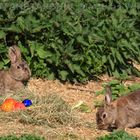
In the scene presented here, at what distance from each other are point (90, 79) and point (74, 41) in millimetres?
807

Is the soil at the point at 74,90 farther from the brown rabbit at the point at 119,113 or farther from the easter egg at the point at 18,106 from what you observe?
the easter egg at the point at 18,106

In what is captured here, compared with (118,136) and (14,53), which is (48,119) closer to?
(118,136)

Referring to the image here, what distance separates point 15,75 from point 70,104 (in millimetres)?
1145

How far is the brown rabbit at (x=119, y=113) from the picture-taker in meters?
8.27

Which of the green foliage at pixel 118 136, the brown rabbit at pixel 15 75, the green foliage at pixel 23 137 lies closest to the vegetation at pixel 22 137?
the green foliage at pixel 23 137

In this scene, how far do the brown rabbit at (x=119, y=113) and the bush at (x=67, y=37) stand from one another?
5.95ft

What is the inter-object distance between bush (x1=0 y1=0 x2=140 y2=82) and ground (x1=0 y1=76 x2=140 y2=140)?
159 mm

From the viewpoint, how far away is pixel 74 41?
10.2 m

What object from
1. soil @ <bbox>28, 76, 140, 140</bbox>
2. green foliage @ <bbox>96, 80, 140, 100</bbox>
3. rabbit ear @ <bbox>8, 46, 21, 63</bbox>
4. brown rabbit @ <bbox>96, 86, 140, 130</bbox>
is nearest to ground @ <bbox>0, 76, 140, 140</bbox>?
soil @ <bbox>28, 76, 140, 140</bbox>

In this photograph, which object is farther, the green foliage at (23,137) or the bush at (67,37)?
the bush at (67,37)

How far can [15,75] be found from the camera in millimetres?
9898

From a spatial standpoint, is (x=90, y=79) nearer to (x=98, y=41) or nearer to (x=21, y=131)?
(x=98, y=41)

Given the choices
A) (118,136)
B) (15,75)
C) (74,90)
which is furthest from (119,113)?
(15,75)

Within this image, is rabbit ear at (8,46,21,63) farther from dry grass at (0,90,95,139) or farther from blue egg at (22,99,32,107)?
dry grass at (0,90,95,139)
